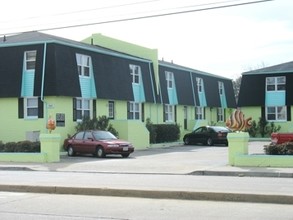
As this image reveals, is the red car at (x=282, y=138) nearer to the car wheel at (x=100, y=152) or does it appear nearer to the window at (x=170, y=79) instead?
the car wheel at (x=100, y=152)

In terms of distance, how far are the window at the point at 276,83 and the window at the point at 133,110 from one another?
14352mm

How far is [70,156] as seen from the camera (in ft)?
93.3

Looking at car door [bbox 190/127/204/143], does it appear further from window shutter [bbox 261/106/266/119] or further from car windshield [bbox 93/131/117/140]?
car windshield [bbox 93/131/117/140]

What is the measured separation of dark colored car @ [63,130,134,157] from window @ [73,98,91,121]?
9.85 ft

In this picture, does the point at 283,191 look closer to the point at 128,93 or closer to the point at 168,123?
the point at 128,93

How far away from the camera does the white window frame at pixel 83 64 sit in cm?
3153

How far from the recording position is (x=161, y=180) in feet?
53.7

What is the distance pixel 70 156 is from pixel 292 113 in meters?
23.8

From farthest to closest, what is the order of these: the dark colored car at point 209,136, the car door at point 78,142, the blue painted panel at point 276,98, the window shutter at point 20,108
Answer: the blue painted panel at point 276,98, the dark colored car at point 209,136, the window shutter at point 20,108, the car door at point 78,142

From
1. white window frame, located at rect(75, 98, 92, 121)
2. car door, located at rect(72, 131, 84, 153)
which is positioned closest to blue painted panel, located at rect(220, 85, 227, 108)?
white window frame, located at rect(75, 98, 92, 121)

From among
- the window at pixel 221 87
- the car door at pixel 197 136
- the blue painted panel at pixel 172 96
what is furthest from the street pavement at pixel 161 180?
the window at pixel 221 87

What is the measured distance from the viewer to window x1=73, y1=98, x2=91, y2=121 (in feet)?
103

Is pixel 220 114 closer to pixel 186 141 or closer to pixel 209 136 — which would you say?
pixel 186 141

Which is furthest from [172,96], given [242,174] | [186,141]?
[242,174]
